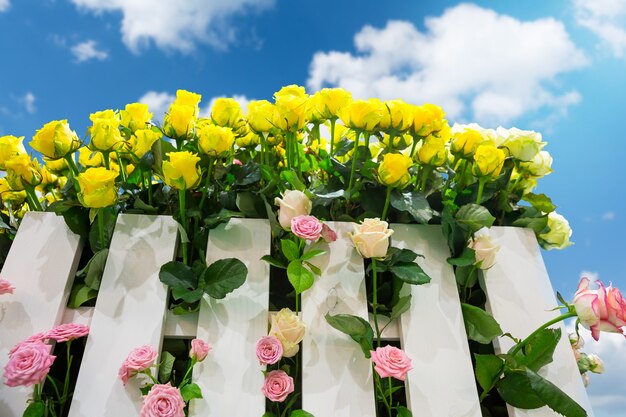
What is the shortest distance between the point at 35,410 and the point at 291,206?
57cm

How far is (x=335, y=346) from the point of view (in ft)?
3.27

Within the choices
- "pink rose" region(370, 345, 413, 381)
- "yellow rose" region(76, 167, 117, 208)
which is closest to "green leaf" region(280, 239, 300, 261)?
"pink rose" region(370, 345, 413, 381)

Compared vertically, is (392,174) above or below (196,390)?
above

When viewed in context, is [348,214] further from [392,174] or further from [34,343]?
[34,343]

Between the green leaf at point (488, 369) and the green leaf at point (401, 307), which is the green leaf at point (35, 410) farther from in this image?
the green leaf at point (488, 369)

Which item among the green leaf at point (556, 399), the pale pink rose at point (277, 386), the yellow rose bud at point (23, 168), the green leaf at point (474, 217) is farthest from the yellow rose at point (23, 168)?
the green leaf at point (556, 399)

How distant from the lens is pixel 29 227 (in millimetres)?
1118

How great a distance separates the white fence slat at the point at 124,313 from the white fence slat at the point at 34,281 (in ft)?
0.29

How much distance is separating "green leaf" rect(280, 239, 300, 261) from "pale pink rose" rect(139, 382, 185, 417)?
30 cm

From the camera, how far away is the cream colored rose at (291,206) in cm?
100

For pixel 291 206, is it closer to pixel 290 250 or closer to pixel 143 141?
pixel 290 250

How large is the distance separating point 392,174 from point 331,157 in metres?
0.19

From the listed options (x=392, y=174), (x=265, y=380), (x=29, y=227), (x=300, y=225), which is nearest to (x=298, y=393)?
(x=265, y=380)

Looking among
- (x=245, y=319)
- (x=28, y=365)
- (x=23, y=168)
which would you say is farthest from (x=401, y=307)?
(x=23, y=168)
